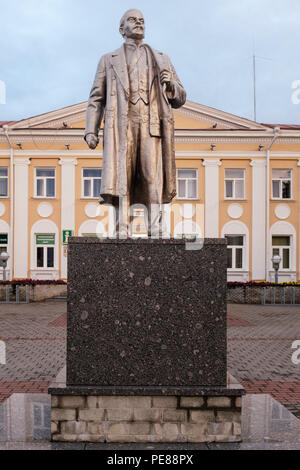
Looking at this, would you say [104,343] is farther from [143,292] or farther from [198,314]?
[198,314]

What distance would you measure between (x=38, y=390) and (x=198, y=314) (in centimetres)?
284

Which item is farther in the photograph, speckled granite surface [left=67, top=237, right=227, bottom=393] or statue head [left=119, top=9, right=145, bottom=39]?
statue head [left=119, top=9, right=145, bottom=39]

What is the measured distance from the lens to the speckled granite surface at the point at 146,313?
3.57 meters

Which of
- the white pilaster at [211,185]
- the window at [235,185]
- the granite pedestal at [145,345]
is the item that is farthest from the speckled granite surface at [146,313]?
the window at [235,185]

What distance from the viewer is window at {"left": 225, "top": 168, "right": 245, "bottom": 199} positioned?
24.9 meters

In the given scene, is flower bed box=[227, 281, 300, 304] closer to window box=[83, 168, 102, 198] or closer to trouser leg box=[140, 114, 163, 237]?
window box=[83, 168, 102, 198]

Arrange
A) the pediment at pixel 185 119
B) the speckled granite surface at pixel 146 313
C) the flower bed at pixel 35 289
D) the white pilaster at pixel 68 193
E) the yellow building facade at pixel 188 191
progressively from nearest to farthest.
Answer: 1. the speckled granite surface at pixel 146 313
2. the flower bed at pixel 35 289
3. the yellow building facade at pixel 188 191
4. the white pilaster at pixel 68 193
5. the pediment at pixel 185 119

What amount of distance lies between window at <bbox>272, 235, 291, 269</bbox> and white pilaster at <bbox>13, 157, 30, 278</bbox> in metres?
13.5

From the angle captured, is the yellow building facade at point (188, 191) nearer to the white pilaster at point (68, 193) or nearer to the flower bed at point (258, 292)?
the white pilaster at point (68, 193)

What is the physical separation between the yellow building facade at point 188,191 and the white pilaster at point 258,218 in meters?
0.05

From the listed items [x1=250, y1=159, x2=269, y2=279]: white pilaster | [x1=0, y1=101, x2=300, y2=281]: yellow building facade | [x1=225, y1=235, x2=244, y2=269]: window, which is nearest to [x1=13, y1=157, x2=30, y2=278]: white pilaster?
[x1=0, y1=101, x2=300, y2=281]: yellow building facade

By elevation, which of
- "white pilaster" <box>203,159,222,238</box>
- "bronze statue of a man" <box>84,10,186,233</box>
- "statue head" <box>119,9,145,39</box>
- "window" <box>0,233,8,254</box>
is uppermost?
"white pilaster" <box>203,159,222,238</box>

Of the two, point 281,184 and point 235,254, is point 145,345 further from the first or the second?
point 281,184

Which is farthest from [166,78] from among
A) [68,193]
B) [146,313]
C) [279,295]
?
[68,193]
